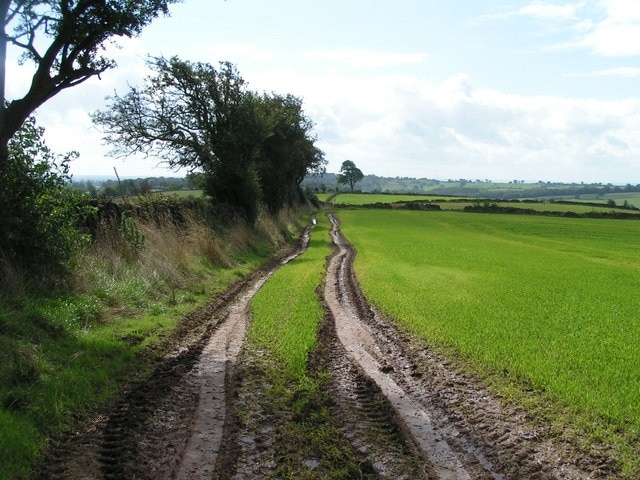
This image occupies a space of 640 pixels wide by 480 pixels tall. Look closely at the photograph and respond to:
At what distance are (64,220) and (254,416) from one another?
706 centimetres

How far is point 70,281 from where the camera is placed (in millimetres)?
10602

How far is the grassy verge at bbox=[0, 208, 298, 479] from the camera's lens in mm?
5801

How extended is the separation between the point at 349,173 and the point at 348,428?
15506cm

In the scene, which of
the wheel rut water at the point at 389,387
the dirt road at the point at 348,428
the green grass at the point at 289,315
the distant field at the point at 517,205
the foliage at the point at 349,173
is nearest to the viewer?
the dirt road at the point at 348,428

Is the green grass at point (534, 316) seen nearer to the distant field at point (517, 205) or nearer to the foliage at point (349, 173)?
the distant field at point (517, 205)

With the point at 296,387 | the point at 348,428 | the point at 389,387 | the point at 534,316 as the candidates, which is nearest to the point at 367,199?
the point at 534,316

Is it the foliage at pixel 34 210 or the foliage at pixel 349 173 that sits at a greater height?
the foliage at pixel 349 173

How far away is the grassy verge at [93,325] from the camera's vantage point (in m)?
5.80

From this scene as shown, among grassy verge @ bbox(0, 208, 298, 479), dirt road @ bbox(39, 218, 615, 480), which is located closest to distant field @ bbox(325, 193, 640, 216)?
grassy verge @ bbox(0, 208, 298, 479)

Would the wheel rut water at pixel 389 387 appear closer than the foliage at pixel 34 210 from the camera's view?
Yes

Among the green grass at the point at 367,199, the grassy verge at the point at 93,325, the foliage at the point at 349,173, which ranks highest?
the foliage at the point at 349,173

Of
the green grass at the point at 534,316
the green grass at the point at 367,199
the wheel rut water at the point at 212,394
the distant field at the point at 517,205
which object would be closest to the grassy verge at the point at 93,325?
the wheel rut water at the point at 212,394

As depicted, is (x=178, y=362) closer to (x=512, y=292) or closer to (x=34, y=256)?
(x=34, y=256)

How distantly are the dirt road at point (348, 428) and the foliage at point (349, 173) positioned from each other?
151 metres
